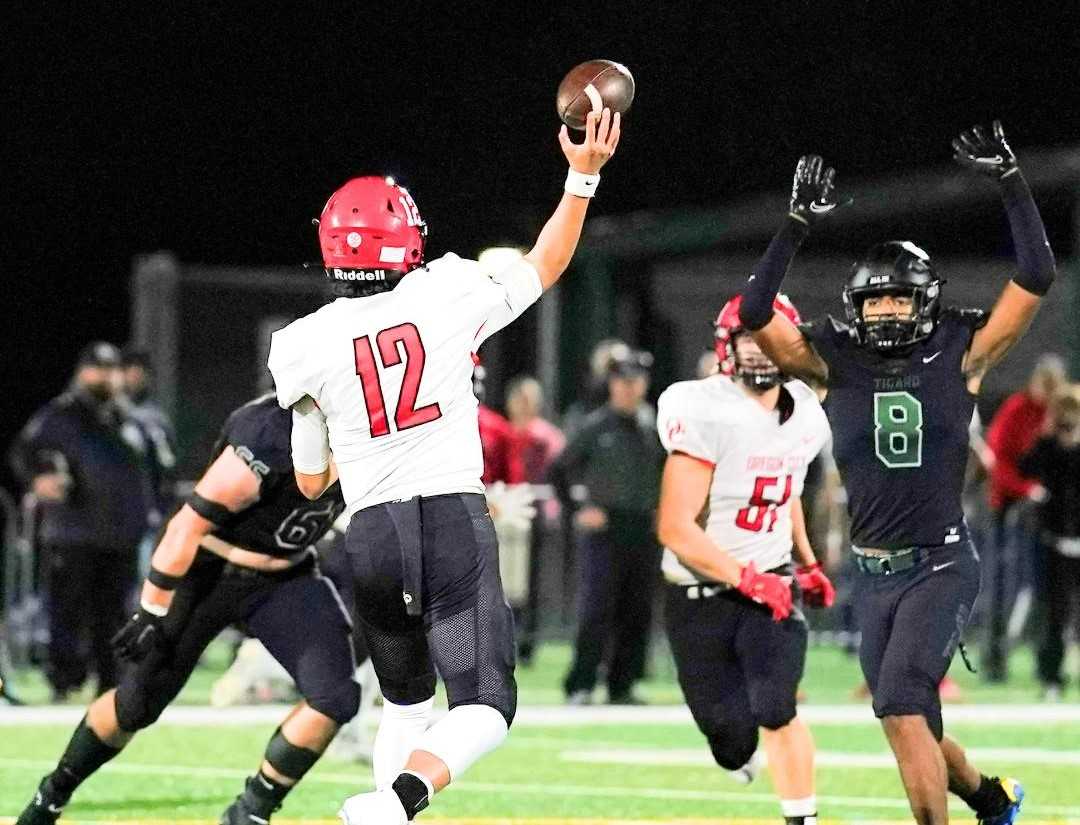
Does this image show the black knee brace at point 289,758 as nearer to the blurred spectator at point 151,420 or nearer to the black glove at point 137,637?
the black glove at point 137,637

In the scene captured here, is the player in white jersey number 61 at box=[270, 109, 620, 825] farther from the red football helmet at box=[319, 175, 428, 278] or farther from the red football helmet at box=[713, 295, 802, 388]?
the red football helmet at box=[713, 295, 802, 388]

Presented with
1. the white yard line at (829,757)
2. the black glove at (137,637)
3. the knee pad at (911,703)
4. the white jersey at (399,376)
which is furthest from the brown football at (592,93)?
the white yard line at (829,757)

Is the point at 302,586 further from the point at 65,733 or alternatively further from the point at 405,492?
the point at 65,733

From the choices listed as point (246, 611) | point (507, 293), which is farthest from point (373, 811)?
point (246, 611)

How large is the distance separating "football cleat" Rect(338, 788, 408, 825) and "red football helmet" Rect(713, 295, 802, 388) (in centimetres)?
Answer: 249

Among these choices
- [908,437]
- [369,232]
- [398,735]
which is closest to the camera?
[369,232]

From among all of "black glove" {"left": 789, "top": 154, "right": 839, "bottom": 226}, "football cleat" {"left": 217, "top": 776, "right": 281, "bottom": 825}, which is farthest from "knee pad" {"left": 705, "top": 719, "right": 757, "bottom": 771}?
"black glove" {"left": 789, "top": 154, "right": 839, "bottom": 226}

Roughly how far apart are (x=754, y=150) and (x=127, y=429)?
1008cm

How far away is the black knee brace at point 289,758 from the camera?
718 cm

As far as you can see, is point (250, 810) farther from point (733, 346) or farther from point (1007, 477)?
point (1007, 477)

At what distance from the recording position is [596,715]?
1200 cm

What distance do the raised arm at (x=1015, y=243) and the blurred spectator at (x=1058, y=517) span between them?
6359 mm

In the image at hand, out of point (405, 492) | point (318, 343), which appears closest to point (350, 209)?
point (318, 343)

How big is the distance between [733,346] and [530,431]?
7.73 m
